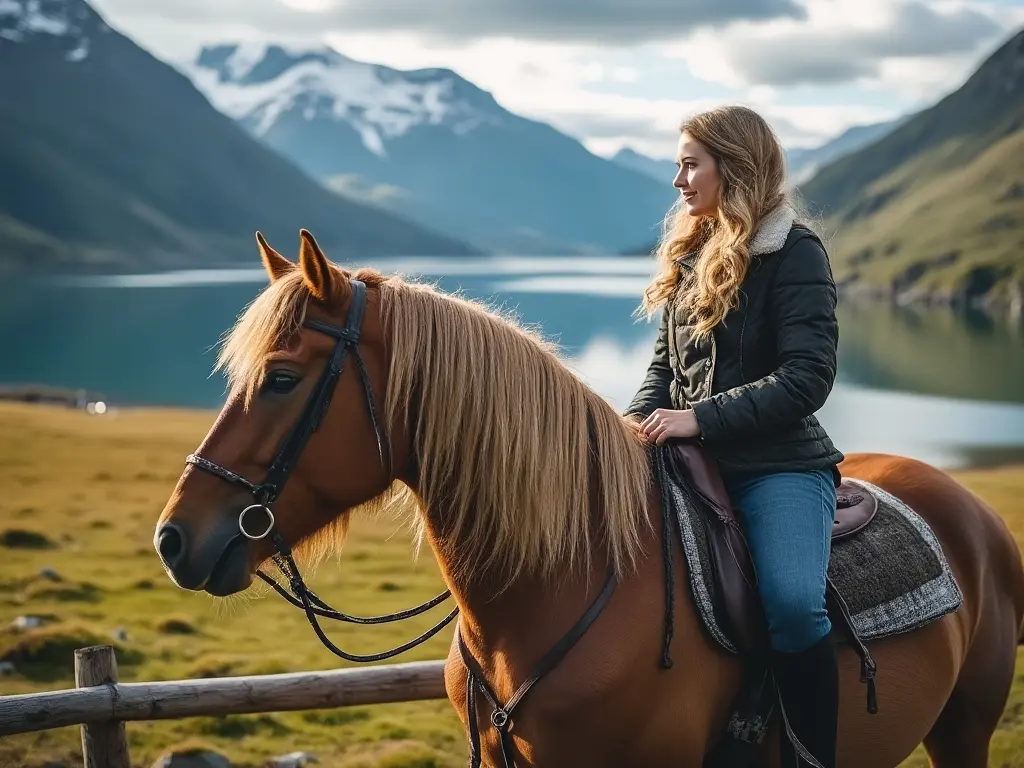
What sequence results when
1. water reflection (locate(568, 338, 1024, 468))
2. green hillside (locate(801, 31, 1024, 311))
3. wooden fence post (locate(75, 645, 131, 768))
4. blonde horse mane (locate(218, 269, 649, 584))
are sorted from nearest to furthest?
blonde horse mane (locate(218, 269, 649, 584)) → wooden fence post (locate(75, 645, 131, 768)) → water reflection (locate(568, 338, 1024, 468)) → green hillside (locate(801, 31, 1024, 311))

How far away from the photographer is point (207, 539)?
3.09 m

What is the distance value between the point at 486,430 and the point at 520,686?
920mm

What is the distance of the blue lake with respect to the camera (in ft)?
130

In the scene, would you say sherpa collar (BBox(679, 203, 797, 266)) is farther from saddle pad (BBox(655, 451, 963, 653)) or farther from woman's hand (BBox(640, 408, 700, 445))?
saddle pad (BBox(655, 451, 963, 653))

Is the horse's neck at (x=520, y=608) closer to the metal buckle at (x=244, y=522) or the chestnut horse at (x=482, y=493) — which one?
the chestnut horse at (x=482, y=493)

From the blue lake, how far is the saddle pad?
3.35ft

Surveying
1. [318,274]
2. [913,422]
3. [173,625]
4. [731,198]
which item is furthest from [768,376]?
[913,422]

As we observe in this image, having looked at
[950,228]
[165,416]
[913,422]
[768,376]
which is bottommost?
[913,422]

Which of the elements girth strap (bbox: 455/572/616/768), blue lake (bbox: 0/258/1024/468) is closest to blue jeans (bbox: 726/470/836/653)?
girth strap (bbox: 455/572/616/768)

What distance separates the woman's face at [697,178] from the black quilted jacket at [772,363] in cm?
31

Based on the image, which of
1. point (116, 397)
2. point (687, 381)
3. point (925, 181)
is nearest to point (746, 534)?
point (687, 381)

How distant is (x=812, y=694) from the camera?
146 inches

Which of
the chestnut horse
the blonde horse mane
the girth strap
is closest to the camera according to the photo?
the chestnut horse

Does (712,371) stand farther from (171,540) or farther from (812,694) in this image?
(171,540)
